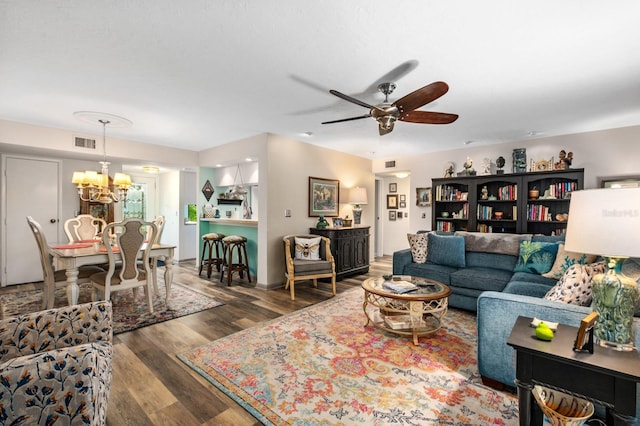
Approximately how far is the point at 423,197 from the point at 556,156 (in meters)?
2.25

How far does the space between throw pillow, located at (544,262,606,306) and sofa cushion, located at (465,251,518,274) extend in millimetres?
1850

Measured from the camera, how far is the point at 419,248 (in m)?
4.26

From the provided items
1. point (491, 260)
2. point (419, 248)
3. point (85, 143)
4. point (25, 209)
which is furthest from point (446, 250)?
point (25, 209)

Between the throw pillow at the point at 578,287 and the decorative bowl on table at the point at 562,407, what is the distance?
0.71 m

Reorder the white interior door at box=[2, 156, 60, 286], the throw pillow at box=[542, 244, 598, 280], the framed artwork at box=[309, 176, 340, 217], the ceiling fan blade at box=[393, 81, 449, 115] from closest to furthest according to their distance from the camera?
the ceiling fan blade at box=[393, 81, 449, 115] < the throw pillow at box=[542, 244, 598, 280] < the white interior door at box=[2, 156, 60, 286] < the framed artwork at box=[309, 176, 340, 217]

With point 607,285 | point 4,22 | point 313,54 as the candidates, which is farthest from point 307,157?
point 607,285

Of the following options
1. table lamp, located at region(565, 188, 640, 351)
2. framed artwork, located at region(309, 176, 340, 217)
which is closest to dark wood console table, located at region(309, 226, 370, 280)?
framed artwork, located at region(309, 176, 340, 217)

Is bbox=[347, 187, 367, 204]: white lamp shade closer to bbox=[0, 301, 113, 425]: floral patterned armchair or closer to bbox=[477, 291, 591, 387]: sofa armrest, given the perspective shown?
bbox=[477, 291, 591, 387]: sofa armrest

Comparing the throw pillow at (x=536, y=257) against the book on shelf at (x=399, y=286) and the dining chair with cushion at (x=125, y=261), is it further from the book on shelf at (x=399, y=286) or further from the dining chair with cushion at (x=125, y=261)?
the dining chair with cushion at (x=125, y=261)

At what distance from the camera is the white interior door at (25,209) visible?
15.7 ft

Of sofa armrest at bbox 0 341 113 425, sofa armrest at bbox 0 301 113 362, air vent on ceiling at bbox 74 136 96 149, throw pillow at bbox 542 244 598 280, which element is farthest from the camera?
air vent on ceiling at bbox 74 136 96 149

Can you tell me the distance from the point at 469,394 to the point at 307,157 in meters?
4.13

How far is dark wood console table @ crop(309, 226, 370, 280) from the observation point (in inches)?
202

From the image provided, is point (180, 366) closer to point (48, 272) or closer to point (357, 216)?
point (48, 272)
